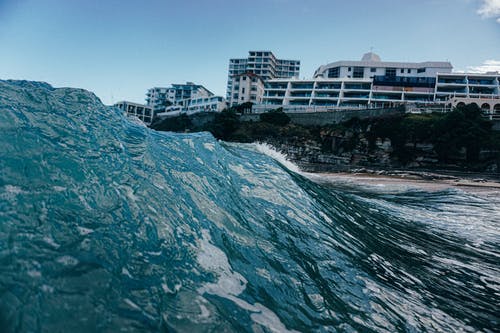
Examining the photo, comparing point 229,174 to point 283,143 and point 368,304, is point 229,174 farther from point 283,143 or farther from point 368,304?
point 283,143

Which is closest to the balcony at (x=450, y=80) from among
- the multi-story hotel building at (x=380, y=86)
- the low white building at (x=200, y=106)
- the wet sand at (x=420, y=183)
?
the multi-story hotel building at (x=380, y=86)

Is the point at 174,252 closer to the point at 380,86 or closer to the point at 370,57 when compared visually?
the point at 380,86

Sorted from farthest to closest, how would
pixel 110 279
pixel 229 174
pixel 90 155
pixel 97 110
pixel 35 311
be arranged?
1. pixel 229 174
2. pixel 97 110
3. pixel 90 155
4. pixel 110 279
5. pixel 35 311

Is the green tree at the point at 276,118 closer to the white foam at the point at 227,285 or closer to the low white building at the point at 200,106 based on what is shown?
the low white building at the point at 200,106

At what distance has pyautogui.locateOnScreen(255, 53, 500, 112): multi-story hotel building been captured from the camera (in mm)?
54344

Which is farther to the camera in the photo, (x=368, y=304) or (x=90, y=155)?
(x=90, y=155)

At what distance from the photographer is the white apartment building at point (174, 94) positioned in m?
91.9

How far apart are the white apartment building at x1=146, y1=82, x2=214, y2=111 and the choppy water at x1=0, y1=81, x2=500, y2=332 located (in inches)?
3475

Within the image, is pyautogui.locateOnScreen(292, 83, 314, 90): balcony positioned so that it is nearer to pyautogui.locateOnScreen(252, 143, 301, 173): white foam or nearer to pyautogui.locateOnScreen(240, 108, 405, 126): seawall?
pyautogui.locateOnScreen(240, 108, 405, 126): seawall

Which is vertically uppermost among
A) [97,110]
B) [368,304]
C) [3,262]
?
[97,110]

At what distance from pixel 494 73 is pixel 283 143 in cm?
4591

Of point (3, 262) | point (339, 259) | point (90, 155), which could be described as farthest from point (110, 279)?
point (339, 259)

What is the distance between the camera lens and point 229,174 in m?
5.27

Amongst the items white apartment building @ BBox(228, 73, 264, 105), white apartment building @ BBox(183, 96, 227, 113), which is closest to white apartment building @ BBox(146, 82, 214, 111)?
white apartment building @ BBox(183, 96, 227, 113)
